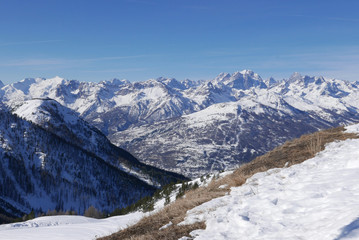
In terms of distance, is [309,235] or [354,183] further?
[354,183]

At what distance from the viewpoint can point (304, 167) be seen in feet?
49.1

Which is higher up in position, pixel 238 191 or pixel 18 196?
pixel 238 191

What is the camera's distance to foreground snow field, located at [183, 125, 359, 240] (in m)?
7.49

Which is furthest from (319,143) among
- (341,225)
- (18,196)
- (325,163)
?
(18,196)

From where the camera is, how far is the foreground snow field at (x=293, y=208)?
7.49m

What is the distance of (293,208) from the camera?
30.3 ft

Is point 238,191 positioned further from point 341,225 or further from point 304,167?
point 341,225

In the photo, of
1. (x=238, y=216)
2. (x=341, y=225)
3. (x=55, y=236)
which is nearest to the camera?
(x=341, y=225)

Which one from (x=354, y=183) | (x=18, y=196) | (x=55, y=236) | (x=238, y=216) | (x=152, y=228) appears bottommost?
(x=18, y=196)

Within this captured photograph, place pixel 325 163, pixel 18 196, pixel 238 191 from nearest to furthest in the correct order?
1. pixel 238 191
2. pixel 325 163
3. pixel 18 196

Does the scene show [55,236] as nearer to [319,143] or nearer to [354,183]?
[354,183]

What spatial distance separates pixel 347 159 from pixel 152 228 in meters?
10.5

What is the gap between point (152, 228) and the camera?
1134 centimetres

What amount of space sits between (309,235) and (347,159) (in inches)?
349
